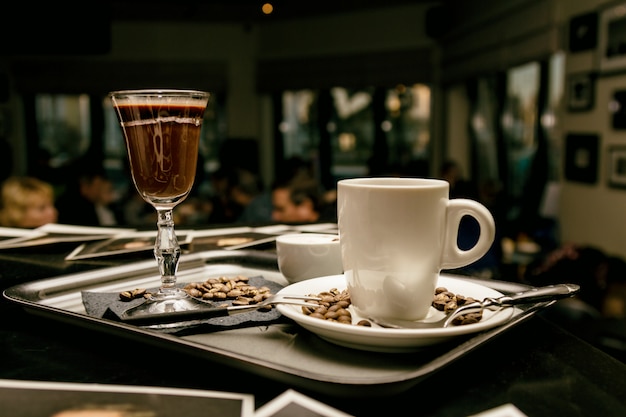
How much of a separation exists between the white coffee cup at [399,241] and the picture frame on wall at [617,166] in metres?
3.34

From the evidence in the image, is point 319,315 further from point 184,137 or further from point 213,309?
point 184,137

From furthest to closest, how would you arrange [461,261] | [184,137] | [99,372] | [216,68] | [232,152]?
1. [216,68]
2. [232,152]
3. [184,137]
4. [461,261]
5. [99,372]

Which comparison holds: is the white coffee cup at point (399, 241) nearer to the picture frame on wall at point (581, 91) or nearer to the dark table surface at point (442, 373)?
the dark table surface at point (442, 373)

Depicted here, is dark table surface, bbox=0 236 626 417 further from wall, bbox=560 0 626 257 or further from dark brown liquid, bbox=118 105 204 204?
wall, bbox=560 0 626 257

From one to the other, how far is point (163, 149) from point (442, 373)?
507 millimetres

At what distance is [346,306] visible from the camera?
73 cm

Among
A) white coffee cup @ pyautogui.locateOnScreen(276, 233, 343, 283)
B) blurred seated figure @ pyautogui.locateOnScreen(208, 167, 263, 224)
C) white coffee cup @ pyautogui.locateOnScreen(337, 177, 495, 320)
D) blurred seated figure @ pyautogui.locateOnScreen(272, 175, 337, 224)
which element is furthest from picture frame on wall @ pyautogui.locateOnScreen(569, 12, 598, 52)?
white coffee cup @ pyautogui.locateOnScreen(337, 177, 495, 320)

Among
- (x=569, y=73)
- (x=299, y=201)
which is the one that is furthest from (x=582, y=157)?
(x=299, y=201)

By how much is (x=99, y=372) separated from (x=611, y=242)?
3.79 meters

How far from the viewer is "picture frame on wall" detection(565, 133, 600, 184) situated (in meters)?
3.84

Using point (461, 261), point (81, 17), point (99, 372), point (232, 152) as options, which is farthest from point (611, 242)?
point (232, 152)

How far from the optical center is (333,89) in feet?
25.3

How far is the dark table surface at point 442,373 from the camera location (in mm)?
529

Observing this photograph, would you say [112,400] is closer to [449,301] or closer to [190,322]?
[190,322]
